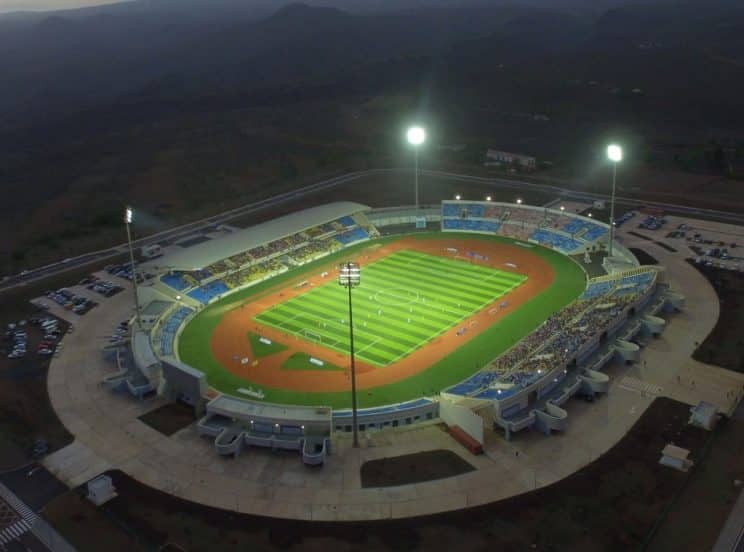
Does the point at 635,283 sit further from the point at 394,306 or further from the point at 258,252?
the point at 258,252

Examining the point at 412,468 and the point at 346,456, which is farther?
the point at 346,456

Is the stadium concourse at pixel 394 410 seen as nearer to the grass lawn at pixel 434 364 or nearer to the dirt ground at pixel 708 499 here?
the grass lawn at pixel 434 364

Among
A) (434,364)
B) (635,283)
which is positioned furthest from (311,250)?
(635,283)

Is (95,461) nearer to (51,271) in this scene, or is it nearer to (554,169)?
(51,271)

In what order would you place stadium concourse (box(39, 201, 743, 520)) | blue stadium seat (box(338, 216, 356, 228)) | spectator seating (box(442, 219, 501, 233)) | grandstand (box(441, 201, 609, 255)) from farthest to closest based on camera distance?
blue stadium seat (box(338, 216, 356, 228))
spectator seating (box(442, 219, 501, 233))
grandstand (box(441, 201, 609, 255))
stadium concourse (box(39, 201, 743, 520))

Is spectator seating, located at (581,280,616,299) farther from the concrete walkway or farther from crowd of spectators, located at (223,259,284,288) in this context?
crowd of spectators, located at (223,259,284,288)

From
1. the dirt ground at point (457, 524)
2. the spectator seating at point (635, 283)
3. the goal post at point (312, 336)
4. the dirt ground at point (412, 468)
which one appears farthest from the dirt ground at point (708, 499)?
the goal post at point (312, 336)

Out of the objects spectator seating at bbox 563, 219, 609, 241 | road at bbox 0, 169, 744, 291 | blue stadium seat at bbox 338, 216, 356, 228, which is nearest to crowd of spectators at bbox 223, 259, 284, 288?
blue stadium seat at bbox 338, 216, 356, 228
